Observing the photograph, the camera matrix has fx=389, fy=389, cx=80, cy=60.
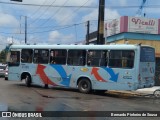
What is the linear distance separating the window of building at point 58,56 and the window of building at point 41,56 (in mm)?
442

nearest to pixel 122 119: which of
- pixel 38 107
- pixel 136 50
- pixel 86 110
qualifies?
pixel 86 110

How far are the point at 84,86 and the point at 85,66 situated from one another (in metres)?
1.19

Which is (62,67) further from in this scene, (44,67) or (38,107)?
(38,107)

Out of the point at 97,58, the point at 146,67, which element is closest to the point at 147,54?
the point at 146,67

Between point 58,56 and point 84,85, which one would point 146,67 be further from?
point 58,56

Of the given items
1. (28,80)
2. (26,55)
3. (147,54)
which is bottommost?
(28,80)

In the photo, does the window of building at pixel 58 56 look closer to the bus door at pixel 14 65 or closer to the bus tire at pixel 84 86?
the bus tire at pixel 84 86

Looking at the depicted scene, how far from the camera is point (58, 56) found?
24.6 metres

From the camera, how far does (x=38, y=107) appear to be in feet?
48.3

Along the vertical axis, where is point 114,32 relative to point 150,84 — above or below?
above

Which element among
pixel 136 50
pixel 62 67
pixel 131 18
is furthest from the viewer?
pixel 131 18

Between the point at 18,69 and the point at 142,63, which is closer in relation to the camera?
the point at 142,63

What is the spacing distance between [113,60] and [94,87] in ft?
6.64

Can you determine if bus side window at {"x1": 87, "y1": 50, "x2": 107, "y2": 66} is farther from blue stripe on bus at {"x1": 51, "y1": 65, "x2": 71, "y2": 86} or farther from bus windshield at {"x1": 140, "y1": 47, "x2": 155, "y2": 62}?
bus windshield at {"x1": 140, "y1": 47, "x2": 155, "y2": 62}
